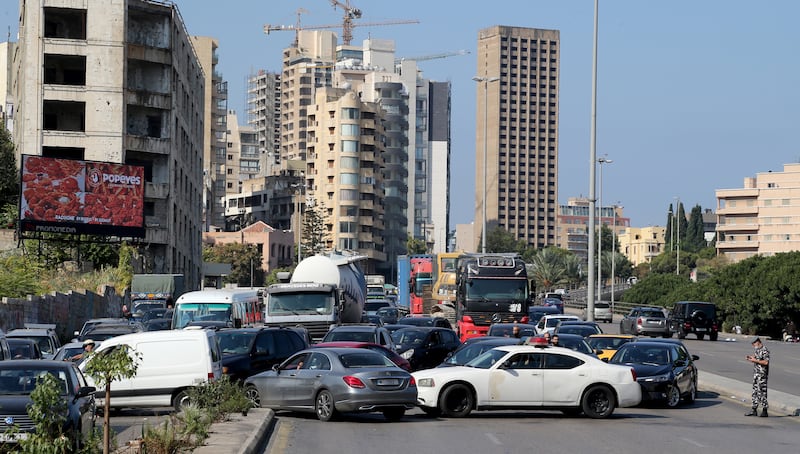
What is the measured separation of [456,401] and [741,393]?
9.93m

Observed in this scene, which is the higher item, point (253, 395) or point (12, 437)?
point (12, 437)

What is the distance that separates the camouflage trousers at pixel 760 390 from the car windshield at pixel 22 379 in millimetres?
14462

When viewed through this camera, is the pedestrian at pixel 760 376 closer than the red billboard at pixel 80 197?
Yes

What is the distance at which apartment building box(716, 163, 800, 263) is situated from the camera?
180250 millimetres

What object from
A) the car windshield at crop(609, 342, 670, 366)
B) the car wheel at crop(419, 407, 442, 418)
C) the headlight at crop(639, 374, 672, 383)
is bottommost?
the car wheel at crop(419, 407, 442, 418)

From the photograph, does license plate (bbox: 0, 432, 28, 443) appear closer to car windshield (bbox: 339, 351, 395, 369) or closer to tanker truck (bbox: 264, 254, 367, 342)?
car windshield (bbox: 339, 351, 395, 369)

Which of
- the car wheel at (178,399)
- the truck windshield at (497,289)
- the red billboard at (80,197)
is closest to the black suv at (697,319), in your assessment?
the truck windshield at (497,289)

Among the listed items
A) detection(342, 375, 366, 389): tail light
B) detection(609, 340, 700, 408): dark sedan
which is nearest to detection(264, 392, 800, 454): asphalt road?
detection(342, 375, 366, 389): tail light

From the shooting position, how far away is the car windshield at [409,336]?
115 ft

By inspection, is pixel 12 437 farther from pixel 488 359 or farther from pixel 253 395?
pixel 488 359

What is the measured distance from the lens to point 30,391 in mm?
17297

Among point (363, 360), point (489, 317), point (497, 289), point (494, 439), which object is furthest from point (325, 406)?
point (497, 289)

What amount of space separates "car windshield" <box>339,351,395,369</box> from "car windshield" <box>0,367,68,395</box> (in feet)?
22.1

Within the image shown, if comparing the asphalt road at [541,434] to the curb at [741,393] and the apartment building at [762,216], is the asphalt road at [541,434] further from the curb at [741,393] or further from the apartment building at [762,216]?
the apartment building at [762,216]
